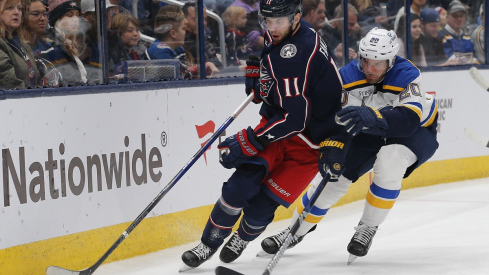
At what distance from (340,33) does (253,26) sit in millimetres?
961

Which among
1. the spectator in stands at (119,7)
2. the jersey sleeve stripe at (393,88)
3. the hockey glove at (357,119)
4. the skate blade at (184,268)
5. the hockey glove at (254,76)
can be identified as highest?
the spectator in stands at (119,7)

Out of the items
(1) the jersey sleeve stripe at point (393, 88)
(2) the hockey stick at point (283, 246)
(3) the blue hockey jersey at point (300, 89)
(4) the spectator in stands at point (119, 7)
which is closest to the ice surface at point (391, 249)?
(2) the hockey stick at point (283, 246)

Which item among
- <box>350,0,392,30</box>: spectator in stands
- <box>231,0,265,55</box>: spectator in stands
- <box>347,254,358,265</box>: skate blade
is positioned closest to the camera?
<box>347,254,358,265</box>: skate blade

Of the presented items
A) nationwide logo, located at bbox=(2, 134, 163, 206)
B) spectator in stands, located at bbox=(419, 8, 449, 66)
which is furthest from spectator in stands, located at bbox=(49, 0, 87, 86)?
spectator in stands, located at bbox=(419, 8, 449, 66)

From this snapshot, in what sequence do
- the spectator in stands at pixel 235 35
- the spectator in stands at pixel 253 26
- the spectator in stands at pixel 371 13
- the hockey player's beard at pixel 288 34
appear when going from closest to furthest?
the hockey player's beard at pixel 288 34
the spectator in stands at pixel 235 35
the spectator in stands at pixel 253 26
the spectator in stands at pixel 371 13

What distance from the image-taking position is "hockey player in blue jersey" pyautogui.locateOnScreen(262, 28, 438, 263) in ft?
11.7

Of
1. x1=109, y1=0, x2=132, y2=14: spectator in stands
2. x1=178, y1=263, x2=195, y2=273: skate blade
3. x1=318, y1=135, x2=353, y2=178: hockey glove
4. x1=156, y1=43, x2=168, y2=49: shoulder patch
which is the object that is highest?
x1=109, y1=0, x2=132, y2=14: spectator in stands

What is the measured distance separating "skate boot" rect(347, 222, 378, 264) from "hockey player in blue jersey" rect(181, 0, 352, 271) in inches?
16.2

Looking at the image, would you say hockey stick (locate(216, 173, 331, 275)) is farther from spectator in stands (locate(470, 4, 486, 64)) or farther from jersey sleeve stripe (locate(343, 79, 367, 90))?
spectator in stands (locate(470, 4, 486, 64))

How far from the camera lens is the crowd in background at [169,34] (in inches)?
144

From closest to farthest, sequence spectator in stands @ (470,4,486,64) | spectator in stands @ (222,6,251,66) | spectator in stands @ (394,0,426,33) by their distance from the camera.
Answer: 1. spectator in stands @ (222,6,251,66)
2. spectator in stands @ (394,0,426,33)
3. spectator in stands @ (470,4,486,64)

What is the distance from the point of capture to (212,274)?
361 cm

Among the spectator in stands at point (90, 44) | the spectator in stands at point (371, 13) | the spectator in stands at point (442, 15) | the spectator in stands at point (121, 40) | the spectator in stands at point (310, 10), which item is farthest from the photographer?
the spectator in stands at point (442, 15)

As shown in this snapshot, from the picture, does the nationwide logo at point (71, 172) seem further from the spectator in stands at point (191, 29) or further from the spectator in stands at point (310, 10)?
the spectator in stands at point (310, 10)
